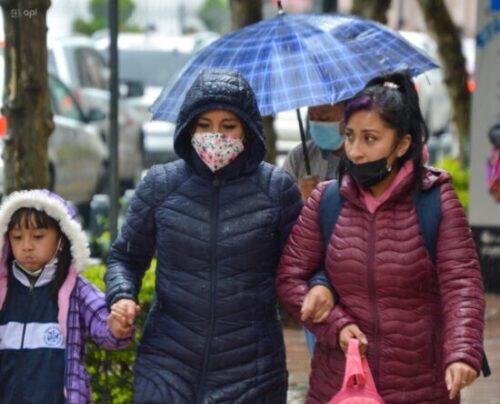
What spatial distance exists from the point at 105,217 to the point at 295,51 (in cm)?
626

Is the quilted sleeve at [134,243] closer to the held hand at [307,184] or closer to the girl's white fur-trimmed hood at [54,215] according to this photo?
the girl's white fur-trimmed hood at [54,215]

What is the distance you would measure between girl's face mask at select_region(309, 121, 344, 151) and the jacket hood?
1418 millimetres

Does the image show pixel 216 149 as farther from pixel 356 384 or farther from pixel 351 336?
pixel 356 384

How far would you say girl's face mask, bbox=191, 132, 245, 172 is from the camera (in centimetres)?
513

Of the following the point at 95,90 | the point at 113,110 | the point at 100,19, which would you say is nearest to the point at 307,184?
the point at 113,110

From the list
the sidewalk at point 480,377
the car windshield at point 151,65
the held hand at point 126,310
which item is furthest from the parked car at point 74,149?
the held hand at point 126,310

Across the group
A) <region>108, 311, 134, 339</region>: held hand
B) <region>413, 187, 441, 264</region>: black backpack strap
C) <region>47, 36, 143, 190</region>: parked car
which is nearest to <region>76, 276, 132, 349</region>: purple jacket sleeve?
<region>108, 311, 134, 339</region>: held hand

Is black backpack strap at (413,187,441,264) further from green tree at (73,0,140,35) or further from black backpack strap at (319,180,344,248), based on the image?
green tree at (73,0,140,35)

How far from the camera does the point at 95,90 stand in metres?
19.7

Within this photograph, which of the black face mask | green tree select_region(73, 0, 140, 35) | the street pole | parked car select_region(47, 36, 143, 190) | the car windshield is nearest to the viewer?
the black face mask

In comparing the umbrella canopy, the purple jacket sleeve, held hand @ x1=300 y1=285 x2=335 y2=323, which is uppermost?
the umbrella canopy

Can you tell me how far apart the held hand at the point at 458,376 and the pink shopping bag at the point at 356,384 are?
0.75ft

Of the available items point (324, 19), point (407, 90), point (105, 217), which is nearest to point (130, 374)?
point (324, 19)

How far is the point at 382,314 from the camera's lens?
485cm
